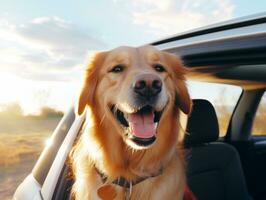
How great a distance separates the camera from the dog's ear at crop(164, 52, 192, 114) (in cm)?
301

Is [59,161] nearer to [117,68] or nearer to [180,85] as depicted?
[117,68]

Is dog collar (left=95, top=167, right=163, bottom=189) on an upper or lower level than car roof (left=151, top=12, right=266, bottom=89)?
lower

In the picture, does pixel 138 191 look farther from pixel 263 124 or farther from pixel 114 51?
pixel 263 124

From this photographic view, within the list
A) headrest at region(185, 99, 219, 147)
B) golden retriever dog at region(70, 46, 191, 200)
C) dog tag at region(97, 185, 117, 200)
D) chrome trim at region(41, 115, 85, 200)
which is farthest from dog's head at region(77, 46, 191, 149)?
headrest at region(185, 99, 219, 147)

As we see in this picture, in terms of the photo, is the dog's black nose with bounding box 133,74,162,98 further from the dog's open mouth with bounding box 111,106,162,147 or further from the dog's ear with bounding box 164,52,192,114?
the dog's ear with bounding box 164,52,192,114

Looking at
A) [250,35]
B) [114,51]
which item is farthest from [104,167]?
[250,35]

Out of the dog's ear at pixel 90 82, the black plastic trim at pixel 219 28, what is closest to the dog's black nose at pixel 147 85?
the black plastic trim at pixel 219 28

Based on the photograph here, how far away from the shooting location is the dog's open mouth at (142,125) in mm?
2699

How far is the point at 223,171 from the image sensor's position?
373 centimetres

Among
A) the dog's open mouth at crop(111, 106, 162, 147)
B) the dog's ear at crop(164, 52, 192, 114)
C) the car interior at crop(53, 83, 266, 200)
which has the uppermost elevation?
the dog's ear at crop(164, 52, 192, 114)

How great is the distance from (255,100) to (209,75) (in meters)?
1.59

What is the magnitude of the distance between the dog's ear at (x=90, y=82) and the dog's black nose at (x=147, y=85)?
0.52 metres

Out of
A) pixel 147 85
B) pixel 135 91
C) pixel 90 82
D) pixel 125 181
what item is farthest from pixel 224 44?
pixel 90 82

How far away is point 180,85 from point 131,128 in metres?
0.58
